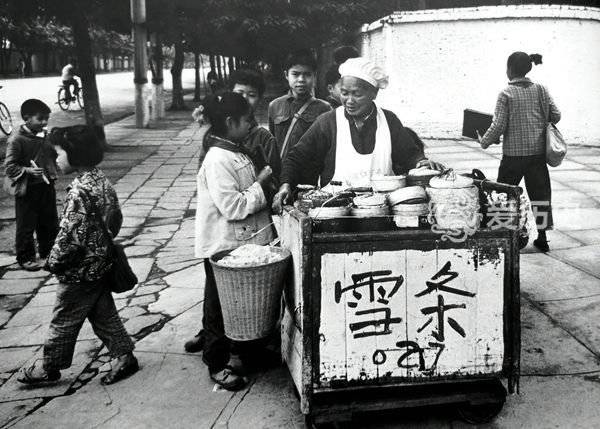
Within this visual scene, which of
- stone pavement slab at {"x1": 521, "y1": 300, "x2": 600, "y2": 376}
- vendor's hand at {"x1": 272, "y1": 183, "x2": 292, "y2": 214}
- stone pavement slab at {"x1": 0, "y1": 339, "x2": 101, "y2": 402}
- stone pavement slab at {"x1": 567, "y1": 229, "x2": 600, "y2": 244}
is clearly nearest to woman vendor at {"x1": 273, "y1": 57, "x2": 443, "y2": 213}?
vendor's hand at {"x1": 272, "y1": 183, "x2": 292, "y2": 214}

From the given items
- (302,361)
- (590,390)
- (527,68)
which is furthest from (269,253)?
(527,68)

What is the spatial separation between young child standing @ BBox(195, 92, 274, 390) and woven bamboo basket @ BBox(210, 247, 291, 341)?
1.00 ft

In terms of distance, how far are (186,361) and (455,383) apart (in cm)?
169

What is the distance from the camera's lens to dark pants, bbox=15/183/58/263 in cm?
616

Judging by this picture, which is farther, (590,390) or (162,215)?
(162,215)

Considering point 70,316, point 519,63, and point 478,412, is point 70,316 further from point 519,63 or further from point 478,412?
point 519,63

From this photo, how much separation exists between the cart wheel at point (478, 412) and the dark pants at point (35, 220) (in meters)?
4.56

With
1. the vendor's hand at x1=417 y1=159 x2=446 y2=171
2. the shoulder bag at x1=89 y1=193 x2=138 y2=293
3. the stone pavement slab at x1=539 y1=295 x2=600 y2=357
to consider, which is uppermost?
the vendor's hand at x1=417 y1=159 x2=446 y2=171

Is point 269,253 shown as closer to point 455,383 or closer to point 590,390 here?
point 455,383

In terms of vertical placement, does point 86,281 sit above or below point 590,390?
above

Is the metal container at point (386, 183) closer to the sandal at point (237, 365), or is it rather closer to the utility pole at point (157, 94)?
the sandal at point (237, 365)

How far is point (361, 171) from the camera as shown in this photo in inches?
152

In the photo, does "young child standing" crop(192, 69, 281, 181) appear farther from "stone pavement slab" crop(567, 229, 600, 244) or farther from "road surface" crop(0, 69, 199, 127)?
"road surface" crop(0, 69, 199, 127)

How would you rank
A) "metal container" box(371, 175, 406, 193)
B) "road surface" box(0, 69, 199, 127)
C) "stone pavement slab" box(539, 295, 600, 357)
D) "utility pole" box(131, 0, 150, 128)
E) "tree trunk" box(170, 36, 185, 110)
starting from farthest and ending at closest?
"tree trunk" box(170, 36, 185, 110), "road surface" box(0, 69, 199, 127), "utility pole" box(131, 0, 150, 128), "stone pavement slab" box(539, 295, 600, 357), "metal container" box(371, 175, 406, 193)
